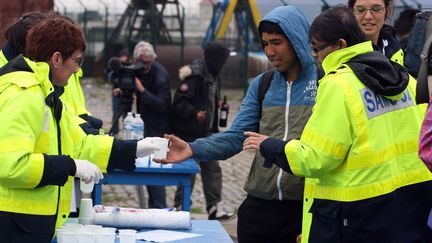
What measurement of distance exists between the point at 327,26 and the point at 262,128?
35.2 inches

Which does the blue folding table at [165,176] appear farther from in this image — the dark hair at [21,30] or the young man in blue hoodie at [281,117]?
the young man in blue hoodie at [281,117]

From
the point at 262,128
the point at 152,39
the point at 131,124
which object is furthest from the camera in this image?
the point at 152,39

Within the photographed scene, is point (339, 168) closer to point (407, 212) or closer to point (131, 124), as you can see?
point (407, 212)

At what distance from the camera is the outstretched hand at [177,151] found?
521cm

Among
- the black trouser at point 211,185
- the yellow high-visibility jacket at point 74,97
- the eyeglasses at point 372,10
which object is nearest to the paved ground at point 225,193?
the black trouser at point 211,185

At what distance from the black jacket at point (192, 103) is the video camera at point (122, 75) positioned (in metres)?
0.47

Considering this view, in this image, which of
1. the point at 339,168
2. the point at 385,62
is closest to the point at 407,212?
the point at 339,168

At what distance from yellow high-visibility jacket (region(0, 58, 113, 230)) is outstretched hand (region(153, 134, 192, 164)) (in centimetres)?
87

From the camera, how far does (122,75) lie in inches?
381

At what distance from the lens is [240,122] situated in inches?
208

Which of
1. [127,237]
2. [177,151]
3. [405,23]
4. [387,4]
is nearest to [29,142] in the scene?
[127,237]

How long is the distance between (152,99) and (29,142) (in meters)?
5.65

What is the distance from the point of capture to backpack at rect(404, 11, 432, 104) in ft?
12.6

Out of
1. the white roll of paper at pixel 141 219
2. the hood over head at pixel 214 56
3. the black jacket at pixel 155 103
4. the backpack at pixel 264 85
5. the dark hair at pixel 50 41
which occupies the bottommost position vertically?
the black jacket at pixel 155 103
